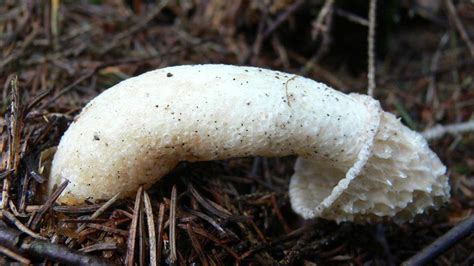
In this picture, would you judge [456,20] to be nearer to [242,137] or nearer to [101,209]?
[242,137]

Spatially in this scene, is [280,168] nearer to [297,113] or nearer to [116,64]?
[297,113]

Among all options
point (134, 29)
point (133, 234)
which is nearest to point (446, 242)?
point (133, 234)

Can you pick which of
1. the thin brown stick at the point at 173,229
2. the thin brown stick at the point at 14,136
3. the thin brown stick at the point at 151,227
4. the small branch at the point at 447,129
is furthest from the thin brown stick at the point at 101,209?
the small branch at the point at 447,129

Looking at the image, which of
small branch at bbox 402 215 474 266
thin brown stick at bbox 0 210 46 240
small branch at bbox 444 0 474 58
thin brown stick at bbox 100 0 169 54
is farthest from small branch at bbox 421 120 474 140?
thin brown stick at bbox 0 210 46 240

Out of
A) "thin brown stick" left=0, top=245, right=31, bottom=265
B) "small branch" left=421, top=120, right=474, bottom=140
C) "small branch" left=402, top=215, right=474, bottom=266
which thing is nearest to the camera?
"thin brown stick" left=0, top=245, right=31, bottom=265

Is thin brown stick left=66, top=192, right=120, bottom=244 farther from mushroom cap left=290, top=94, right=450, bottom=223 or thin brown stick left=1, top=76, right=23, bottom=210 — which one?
mushroom cap left=290, top=94, right=450, bottom=223

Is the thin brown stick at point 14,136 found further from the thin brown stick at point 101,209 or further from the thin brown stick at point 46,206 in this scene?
the thin brown stick at point 101,209
